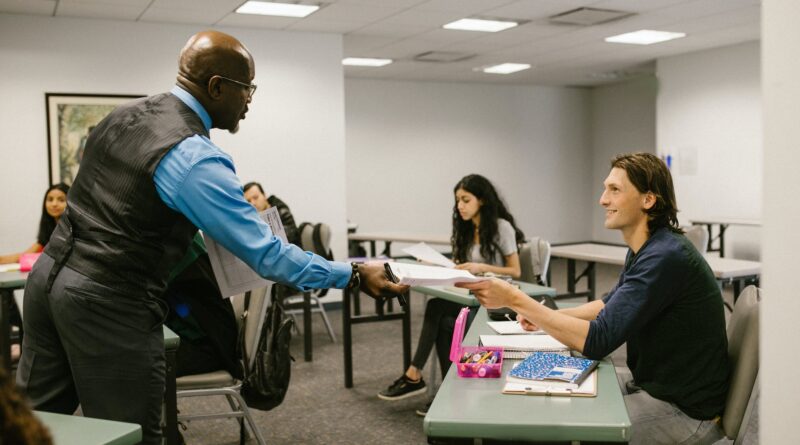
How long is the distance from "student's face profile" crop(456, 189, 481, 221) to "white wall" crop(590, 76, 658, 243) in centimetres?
659

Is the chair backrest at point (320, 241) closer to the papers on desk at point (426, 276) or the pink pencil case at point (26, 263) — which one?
the pink pencil case at point (26, 263)

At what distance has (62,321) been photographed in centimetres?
163

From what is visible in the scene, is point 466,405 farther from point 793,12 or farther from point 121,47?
point 121,47

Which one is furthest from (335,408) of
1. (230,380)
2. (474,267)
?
(230,380)

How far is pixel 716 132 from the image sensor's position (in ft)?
26.2

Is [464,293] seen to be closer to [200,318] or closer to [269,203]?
[200,318]

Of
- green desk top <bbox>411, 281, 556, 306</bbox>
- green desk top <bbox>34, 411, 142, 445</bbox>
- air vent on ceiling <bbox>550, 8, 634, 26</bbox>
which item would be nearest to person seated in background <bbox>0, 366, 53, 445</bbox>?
green desk top <bbox>34, 411, 142, 445</bbox>

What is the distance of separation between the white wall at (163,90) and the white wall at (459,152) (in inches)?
121

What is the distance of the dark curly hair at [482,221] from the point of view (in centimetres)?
408

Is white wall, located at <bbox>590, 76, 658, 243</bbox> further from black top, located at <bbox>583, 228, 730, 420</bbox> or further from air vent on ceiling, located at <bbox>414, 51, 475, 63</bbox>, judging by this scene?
black top, located at <bbox>583, 228, 730, 420</bbox>

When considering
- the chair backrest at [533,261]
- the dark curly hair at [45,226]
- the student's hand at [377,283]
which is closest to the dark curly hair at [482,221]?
the chair backrest at [533,261]

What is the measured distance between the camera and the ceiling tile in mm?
5211

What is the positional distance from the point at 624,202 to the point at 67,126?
4.95 meters

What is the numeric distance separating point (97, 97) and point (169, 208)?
4.67m
